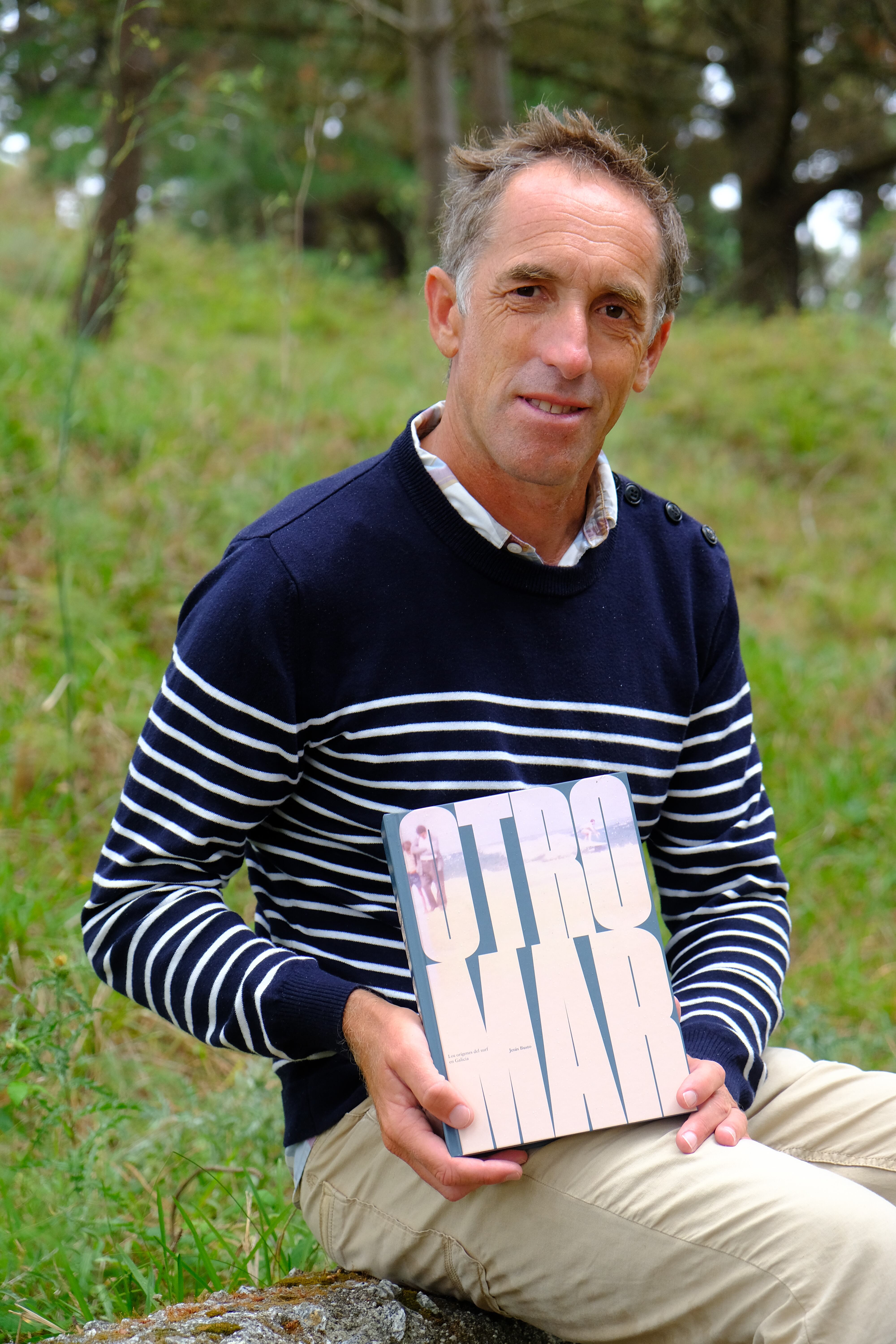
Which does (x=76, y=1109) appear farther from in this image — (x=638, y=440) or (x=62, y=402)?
(x=638, y=440)

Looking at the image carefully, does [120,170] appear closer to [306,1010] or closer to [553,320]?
[553,320]

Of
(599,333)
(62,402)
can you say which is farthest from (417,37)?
(599,333)

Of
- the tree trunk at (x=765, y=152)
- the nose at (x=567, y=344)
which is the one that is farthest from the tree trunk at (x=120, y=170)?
the tree trunk at (x=765, y=152)

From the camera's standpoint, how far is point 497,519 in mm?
1796

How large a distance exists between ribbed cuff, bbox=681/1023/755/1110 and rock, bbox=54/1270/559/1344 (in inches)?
16.7

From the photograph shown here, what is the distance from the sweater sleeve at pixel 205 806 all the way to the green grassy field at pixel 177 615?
382 mm

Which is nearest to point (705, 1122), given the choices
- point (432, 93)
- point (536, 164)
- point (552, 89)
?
point (536, 164)

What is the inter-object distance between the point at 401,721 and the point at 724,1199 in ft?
2.39

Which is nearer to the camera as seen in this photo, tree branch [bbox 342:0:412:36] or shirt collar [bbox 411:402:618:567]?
shirt collar [bbox 411:402:618:567]

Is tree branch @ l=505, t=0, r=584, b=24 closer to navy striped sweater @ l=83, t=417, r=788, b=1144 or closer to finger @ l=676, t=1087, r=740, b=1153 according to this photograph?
navy striped sweater @ l=83, t=417, r=788, b=1144

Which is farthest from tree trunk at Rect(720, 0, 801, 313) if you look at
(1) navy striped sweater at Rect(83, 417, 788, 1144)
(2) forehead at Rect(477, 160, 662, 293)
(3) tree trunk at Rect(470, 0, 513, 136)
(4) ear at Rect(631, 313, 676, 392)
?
(1) navy striped sweater at Rect(83, 417, 788, 1144)

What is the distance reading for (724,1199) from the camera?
4.37ft

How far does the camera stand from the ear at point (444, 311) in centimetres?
185

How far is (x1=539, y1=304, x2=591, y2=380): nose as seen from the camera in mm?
1685
